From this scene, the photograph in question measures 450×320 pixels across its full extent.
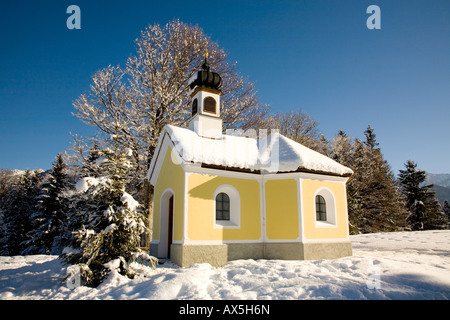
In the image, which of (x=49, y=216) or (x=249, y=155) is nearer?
(x=249, y=155)

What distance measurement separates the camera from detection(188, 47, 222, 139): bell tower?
482 inches

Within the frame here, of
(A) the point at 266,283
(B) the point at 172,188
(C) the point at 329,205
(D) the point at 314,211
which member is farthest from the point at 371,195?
(A) the point at 266,283

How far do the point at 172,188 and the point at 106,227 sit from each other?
12.4 feet

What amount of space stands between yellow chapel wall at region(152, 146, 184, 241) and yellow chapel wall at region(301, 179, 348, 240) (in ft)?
14.3

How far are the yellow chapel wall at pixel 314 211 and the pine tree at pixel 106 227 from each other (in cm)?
552

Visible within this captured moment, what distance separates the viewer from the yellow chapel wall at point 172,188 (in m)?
9.26

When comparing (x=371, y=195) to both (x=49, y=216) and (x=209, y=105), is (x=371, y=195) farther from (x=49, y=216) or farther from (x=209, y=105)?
(x=49, y=216)

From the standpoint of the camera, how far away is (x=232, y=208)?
1003cm

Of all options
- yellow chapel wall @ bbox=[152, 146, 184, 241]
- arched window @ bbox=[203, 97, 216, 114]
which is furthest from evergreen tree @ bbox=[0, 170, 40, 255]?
arched window @ bbox=[203, 97, 216, 114]

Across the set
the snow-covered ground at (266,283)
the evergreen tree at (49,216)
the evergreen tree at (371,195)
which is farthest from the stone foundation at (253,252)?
the evergreen tree at (49,216)

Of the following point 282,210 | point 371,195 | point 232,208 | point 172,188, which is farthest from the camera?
point 371,195

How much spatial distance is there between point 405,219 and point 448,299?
985 inches
